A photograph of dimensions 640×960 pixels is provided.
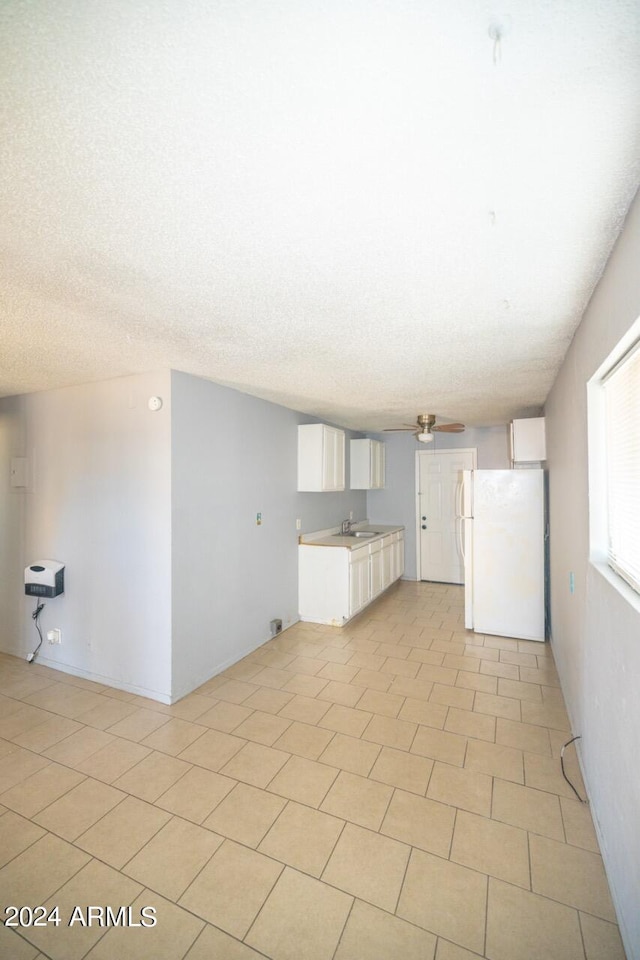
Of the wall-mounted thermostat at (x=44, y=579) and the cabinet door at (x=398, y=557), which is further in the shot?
the cabinet door at (x=398, y=557)

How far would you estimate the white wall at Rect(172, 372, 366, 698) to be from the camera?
Result: 10.1ft

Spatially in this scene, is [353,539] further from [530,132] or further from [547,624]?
[530,132]

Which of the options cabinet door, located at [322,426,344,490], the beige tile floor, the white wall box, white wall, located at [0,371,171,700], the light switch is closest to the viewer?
the beige tile floor

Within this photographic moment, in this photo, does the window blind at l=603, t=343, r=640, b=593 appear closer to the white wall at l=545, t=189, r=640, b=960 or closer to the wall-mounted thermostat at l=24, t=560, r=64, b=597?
the white wall at l=545, t=189, r=640, b=960

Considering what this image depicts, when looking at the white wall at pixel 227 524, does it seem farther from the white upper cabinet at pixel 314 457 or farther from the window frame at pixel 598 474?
the window frame at pixel 598 474

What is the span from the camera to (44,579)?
3367 millimetres

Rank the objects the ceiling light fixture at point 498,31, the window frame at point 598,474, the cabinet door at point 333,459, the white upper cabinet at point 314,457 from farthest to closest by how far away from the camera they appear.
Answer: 1. the cabinet door at point 333,459
2. the white upper cabinet at point 314,457
3. the window frame at point 598,474
4. the ceiling light fixture at point 498,31

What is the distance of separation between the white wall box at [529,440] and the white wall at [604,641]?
53.3 inches

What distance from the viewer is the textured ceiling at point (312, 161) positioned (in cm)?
75

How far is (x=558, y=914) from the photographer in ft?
4.88

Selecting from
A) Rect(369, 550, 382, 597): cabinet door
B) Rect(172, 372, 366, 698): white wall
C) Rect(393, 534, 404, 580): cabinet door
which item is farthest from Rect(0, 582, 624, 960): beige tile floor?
Rect(393, 534, 404, 580): cabinet door

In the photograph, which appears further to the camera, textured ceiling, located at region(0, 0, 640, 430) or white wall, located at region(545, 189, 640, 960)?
white wall, located at region(545, 189, 640, 960)

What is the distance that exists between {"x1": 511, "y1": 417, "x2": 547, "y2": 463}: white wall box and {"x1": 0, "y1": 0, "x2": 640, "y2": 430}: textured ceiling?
7.36 feet

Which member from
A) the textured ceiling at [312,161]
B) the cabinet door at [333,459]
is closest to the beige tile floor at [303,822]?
the cabinet door at [333,459]
